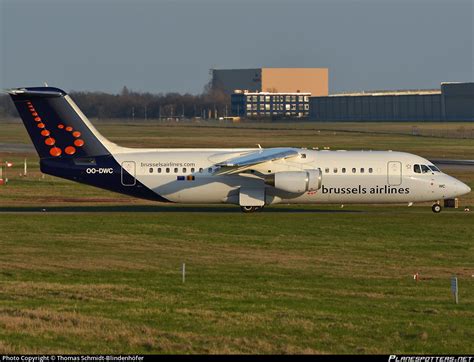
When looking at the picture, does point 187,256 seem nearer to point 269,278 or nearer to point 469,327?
point 269,278

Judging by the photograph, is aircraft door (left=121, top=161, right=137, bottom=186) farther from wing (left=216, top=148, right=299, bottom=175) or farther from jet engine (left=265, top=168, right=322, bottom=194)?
jet engine (left=265, top=168, right=322, bottom=194)

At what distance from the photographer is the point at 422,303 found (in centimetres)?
2653

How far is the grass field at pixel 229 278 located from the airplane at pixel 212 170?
3.47 feet

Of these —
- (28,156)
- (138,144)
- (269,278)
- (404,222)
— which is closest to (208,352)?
(269,278)

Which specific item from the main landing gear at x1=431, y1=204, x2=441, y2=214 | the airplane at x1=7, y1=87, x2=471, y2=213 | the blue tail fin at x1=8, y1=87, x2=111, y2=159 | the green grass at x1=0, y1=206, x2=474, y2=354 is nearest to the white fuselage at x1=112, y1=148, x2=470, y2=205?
the airplane at x1=7, y1=87, x2=471, y2=213

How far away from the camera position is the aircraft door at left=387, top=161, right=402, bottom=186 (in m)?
48.9

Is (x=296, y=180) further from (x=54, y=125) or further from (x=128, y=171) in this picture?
(x=54, y=125)

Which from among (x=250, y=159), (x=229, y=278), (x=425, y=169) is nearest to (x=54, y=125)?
(x=250, y=159)

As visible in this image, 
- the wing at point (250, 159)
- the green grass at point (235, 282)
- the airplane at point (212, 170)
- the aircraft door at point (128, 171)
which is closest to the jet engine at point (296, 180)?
the airplane at point (212, 170)

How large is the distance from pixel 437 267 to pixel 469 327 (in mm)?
10525

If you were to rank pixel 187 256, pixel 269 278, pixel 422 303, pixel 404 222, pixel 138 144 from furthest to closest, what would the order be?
pixel 138 144, pixel 404 222, pixel 187 256, pixel 269 278, pixel 422 303

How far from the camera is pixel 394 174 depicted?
4891 cm

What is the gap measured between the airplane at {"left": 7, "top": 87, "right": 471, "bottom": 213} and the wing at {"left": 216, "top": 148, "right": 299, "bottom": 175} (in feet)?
0.15

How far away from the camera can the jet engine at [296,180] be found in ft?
156
